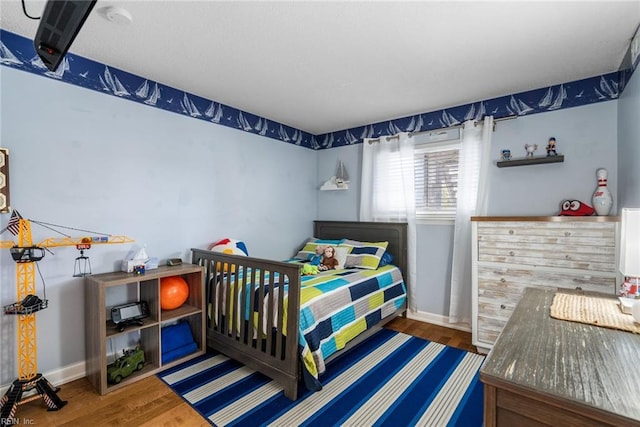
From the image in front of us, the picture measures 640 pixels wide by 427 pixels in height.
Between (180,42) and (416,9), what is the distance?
153 centimetres

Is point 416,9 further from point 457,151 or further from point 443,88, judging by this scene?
point 457,151

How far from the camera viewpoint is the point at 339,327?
2373 mm

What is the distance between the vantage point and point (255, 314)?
7.43 ft

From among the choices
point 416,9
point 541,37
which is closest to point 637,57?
point 541,37

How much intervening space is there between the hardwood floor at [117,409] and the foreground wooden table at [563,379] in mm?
1626

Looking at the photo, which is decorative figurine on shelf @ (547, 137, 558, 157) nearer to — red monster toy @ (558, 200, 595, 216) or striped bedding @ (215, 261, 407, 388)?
red monster toy @ (558, 200, 595, 216)

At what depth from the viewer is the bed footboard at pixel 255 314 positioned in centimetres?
202

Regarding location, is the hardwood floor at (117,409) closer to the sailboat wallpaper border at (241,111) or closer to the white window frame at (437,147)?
the sailboat wallpaper border at (241,111)

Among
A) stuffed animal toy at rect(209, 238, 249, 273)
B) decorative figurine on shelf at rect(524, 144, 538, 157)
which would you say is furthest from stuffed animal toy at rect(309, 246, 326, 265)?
decorative figurine on shelf at rect(524, 144, 538, 157)

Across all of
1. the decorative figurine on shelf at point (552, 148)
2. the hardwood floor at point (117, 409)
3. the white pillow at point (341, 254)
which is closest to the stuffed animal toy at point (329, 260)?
the white pillow at point (341, 254)

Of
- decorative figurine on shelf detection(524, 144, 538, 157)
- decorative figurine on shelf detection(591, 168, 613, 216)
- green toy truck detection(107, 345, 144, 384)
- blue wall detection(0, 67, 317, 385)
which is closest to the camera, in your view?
blue wall detection(0, 67, 317, 385)

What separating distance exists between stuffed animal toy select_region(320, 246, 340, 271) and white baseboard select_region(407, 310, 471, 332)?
42.8 inches

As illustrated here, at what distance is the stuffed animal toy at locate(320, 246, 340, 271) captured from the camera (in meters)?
3.30

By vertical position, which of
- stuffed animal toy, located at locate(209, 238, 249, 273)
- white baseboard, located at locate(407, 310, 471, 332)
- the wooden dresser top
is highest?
the wooden dresser top
